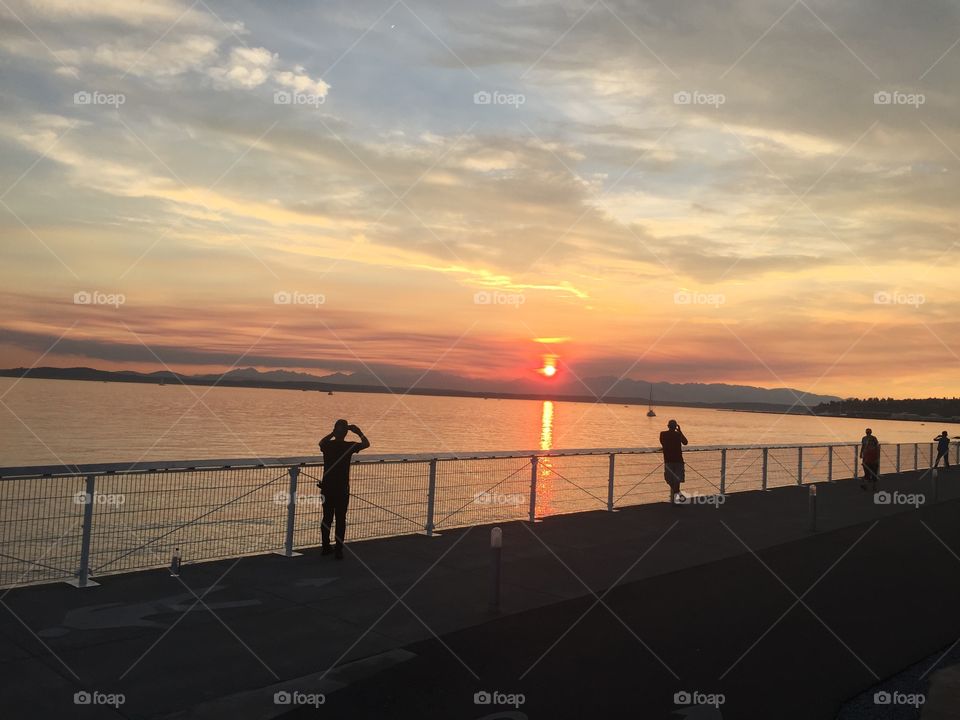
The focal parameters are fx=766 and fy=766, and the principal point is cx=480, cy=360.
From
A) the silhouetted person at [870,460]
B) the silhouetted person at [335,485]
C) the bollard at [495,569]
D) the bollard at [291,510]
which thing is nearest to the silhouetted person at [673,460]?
the silhouetted person at [870,460]

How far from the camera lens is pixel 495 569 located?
8.48 metres

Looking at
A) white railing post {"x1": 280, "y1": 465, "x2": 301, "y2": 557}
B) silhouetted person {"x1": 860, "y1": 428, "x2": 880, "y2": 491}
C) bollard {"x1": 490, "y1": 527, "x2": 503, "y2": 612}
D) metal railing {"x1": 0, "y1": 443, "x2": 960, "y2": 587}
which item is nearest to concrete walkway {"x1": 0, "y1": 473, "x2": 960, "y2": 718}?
bollard {"x1": 490, "y1": 527, "x2": 503, "y2": 612}

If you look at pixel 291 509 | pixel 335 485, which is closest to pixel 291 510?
pixel 291 509

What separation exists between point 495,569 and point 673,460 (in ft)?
36.3

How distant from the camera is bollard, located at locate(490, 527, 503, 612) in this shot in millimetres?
8461

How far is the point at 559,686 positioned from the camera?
6.41 metres

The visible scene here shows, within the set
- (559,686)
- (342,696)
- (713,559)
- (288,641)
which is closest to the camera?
(342,696)

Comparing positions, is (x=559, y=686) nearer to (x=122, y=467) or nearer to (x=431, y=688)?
(x=431, y=688)

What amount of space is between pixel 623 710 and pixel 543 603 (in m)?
2.93

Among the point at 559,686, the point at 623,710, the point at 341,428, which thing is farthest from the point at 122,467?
the point at 623,710

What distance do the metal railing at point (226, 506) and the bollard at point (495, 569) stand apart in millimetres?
3101

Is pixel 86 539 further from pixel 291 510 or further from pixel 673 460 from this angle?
pixel 673 460

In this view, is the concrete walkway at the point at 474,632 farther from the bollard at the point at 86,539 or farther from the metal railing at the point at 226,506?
the metal railing at the point at 226,506

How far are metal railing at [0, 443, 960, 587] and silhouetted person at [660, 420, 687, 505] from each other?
412mm
